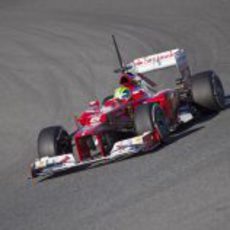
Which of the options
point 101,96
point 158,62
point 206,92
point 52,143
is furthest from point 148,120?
point 101,96

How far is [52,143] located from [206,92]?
2.51 metres

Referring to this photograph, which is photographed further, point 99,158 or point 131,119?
point 131,119

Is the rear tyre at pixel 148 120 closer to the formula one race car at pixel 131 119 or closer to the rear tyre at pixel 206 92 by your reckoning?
the formula one race car at pixel 131 119

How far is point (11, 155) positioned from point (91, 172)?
3.39m

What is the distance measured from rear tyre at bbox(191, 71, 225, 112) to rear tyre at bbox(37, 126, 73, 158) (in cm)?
210

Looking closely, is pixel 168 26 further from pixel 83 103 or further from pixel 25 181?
pixel 25 181

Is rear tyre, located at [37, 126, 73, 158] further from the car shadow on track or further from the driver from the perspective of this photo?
the driver

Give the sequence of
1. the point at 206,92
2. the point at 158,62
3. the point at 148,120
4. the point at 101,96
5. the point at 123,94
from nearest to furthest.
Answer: the point at 148,120 → the point at 123,94 → the point at 206,92 → the point at 158,62 → the point at 101,96

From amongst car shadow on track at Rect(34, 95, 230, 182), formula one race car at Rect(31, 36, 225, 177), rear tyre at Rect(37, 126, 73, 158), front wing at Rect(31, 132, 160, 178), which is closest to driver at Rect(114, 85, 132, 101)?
formula one race car at Rect(31, 36, 225, 177)

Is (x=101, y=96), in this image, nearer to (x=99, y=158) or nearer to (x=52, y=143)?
(x=52, y=143)

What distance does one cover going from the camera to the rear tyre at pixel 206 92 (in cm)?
1350

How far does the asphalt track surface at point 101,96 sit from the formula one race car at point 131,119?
234mm

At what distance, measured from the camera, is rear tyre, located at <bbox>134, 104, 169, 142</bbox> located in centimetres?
1207

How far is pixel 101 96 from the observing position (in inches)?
727
